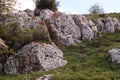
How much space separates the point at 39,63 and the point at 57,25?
784 cm

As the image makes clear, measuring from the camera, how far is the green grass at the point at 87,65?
68.5 feet

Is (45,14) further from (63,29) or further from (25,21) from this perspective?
(63,29)

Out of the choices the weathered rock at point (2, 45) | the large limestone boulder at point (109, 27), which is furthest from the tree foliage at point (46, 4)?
the weathered rock at point (2, 45)

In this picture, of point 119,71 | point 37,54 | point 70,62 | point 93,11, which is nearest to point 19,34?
point 37,54

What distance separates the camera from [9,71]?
2428 cm

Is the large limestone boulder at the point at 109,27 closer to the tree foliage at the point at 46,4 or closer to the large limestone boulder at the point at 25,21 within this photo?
the tree foliage at the point at 46,4

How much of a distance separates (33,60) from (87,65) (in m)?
4.12

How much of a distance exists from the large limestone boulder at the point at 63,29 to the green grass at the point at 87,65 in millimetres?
1036

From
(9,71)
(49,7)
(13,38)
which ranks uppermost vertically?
(49,7)

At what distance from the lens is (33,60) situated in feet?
80.2

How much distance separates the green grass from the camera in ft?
68.5

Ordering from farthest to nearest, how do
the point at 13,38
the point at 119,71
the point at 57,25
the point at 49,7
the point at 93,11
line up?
the point at 93,11 → the point at 49,7 → the point at 57,25 → the point at 13,38 → the point at 119,71

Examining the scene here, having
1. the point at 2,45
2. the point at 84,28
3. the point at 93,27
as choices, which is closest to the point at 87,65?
the point at 2,45

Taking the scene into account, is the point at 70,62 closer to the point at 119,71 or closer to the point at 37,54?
the point at 37,54
